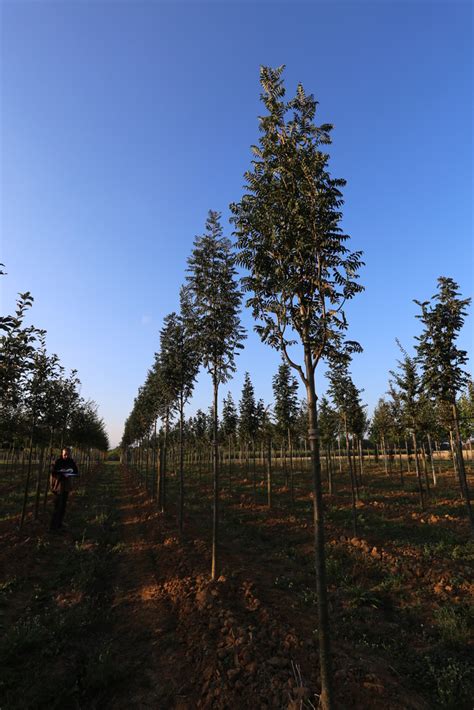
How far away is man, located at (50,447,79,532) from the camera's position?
14.9m

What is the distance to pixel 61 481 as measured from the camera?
49.0 feet

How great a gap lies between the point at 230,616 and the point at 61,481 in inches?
404

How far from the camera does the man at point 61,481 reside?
14.9 metres

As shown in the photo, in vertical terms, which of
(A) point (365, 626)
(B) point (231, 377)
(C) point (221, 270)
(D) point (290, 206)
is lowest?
(A) point (365, 626)

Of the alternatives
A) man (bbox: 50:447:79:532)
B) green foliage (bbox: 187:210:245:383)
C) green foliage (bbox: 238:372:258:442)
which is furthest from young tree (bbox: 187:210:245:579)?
green foliage (bbox: 238:372:258:442)

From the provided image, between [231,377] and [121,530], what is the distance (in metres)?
10.0

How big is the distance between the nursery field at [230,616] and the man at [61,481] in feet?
2.50

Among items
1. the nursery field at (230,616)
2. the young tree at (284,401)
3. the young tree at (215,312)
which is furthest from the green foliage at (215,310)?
the young tree at (284,401)

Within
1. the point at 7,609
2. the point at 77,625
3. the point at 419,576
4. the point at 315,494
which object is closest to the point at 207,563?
the point at 77,625

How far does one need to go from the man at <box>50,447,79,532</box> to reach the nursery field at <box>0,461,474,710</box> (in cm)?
76

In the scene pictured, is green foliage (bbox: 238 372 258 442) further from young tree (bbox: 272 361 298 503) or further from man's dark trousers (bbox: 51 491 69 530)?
man's dark trousers (bbox: 51 491 69 530)

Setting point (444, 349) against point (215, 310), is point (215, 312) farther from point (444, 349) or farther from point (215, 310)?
point (444, 349)

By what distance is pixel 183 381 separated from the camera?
59.7 ft

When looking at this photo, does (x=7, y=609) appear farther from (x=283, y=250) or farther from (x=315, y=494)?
(x=283, y=250)
